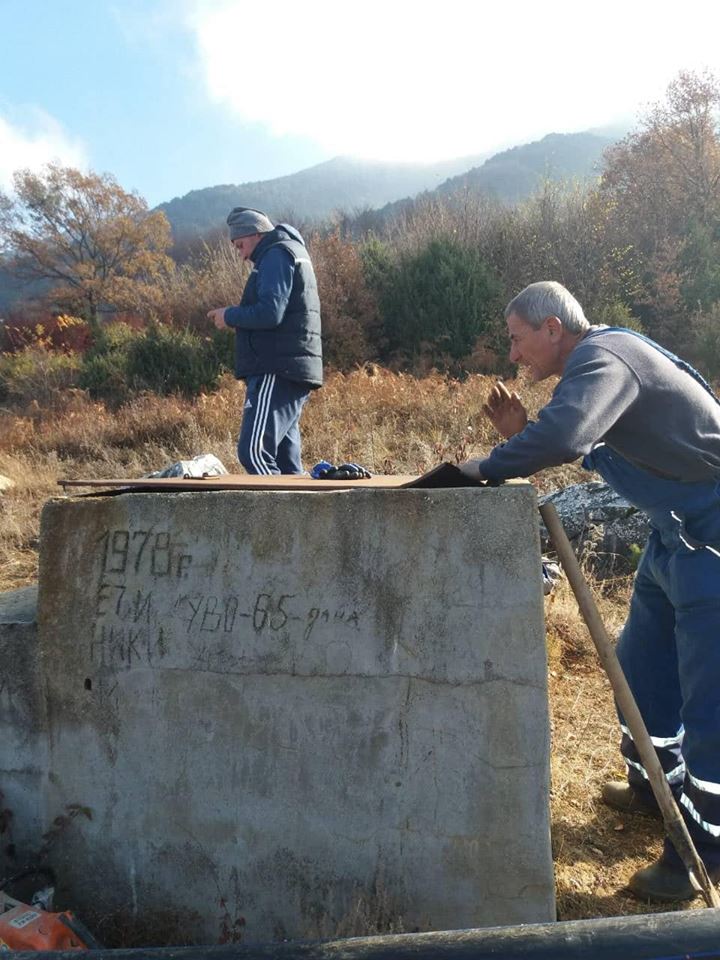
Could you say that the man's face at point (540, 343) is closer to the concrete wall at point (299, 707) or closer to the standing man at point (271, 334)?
the concrete wall at point (299, 707)

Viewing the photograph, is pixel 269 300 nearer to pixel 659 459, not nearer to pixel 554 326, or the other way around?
pixel 554 326

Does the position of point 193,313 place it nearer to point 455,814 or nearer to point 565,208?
point 565,208

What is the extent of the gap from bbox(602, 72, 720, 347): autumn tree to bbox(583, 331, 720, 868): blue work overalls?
41.2 ft

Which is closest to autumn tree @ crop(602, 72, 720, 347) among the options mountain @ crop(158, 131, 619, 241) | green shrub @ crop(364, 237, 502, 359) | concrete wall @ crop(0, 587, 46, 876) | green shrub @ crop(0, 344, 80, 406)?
green shrub @ crop(364, 237, 502, 359)

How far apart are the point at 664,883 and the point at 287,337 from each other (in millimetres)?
3432

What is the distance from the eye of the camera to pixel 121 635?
2.32 m

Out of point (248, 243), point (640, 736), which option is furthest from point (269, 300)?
point (640, 736)

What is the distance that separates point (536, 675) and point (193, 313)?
1397 centimetres

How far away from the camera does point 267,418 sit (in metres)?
4.64

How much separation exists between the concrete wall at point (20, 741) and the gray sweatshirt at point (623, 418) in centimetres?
154

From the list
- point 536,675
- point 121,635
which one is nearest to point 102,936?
point 121,635

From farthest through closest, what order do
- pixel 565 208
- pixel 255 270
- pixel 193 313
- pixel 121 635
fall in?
pixel 565 208 → pixel 193 313 → pixel 255 270 → pixel 121 635

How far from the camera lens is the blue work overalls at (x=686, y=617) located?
236 centimetres

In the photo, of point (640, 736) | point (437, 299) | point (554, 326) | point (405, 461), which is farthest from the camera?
point (437, 299)
